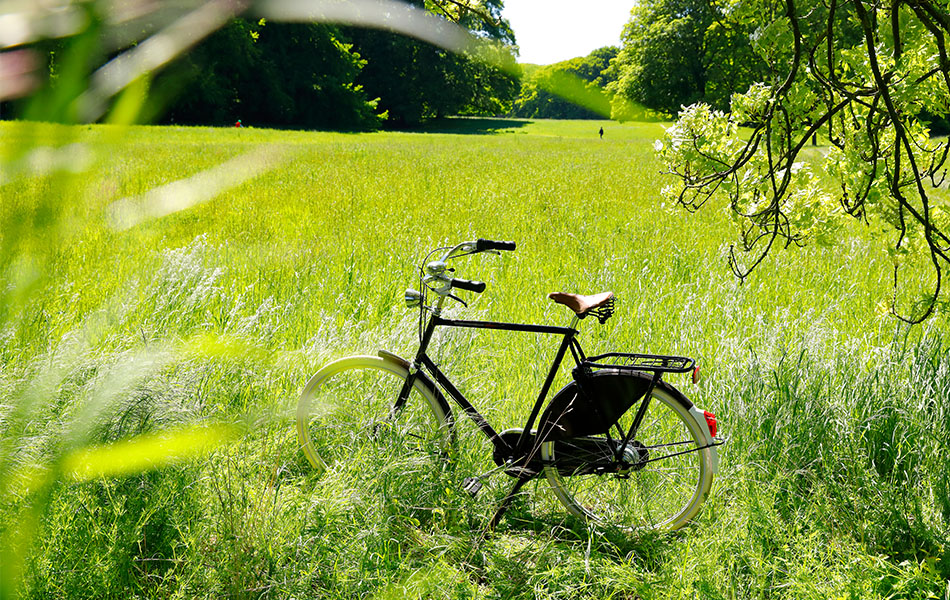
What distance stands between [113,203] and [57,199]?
13 centimetres

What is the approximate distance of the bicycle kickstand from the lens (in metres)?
3.19

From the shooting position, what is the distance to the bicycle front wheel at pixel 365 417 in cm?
335

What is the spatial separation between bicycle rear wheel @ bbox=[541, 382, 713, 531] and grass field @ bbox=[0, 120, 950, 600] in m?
0.10

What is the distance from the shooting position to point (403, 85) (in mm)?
50875

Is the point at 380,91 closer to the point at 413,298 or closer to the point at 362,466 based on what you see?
the point at 413,298

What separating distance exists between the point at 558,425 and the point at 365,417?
988mm

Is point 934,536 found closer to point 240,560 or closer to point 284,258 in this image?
point 240,560

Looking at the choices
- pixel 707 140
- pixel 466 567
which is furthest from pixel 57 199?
pixel 707 140

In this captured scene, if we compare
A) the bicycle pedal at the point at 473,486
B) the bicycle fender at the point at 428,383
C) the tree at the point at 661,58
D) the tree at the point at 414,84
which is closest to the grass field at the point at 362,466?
the bicycle pedal at the point at 473,486

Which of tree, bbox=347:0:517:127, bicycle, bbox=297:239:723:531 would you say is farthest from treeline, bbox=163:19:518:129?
bicycle, bbox=297:239:723:531

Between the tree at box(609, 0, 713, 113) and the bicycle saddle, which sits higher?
the tree at box(609, 0, 713, 113)

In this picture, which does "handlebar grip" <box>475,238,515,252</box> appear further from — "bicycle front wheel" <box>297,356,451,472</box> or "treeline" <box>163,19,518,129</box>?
"treeline" <box>163,19,518,129</box>

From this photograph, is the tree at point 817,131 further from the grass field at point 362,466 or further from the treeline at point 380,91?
the treeline at point 380,91

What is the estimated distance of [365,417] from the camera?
3525 mm
